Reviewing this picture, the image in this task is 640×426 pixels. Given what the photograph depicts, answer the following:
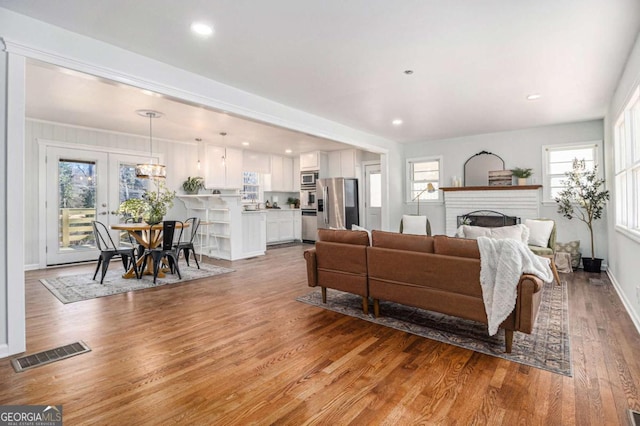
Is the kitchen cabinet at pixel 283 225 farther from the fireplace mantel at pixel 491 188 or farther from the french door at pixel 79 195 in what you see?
the fireplace mantel at pixel 491 188

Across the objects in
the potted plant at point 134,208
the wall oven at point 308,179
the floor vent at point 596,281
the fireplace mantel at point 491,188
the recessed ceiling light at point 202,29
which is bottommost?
the floor vent at point 596,281

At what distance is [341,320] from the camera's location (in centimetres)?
314

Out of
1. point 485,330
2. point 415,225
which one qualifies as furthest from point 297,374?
point 415,225

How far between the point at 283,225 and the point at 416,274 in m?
6.53

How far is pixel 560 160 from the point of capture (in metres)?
5.97

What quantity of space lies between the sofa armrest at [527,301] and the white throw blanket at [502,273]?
0.12ft

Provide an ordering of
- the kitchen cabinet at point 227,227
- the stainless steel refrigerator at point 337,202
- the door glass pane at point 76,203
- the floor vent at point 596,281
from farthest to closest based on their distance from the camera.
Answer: the stainless steel refrigerator at point 337,202, the kitchen cabinet at point 227,227, the door glass pane at point 76,203, the floor vent at point 596,281

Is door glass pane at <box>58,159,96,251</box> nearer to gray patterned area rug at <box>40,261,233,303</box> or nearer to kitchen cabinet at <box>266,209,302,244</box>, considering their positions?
gray patterned area rug at <box>40,261,233,303</box>

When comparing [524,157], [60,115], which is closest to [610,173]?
[524,157]

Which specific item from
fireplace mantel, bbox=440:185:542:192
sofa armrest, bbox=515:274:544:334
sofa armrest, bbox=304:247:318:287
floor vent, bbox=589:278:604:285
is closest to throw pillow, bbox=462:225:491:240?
sofa armrest, bbox=515:274:544:334

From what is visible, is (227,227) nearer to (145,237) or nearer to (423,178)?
(145,237)

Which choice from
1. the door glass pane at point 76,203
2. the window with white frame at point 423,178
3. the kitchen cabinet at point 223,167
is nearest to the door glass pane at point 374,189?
the window with white frame at point 423,178

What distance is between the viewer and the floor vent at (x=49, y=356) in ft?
7.46

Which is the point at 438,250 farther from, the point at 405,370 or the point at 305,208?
the point at 305,208
